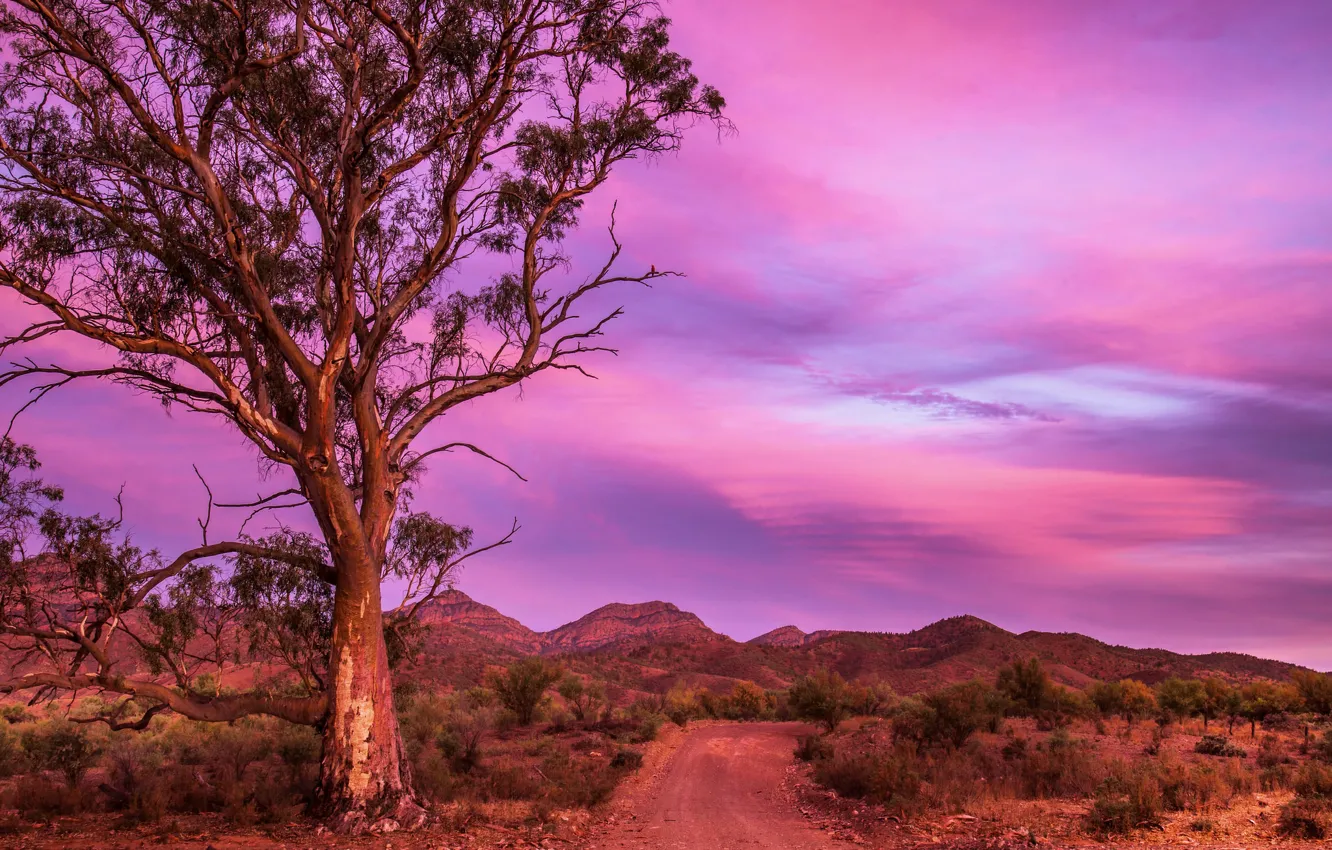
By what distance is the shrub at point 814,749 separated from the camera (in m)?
19.4

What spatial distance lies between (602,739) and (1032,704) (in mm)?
14453

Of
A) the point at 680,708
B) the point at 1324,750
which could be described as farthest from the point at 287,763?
the point at 1324,750

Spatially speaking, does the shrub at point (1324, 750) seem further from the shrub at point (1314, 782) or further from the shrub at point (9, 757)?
the shrub at point (9, 757)

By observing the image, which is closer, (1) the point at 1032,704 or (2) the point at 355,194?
(2) the point at 355,194

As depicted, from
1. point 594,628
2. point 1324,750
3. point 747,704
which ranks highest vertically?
point 594,628

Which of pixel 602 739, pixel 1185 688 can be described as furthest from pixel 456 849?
pixel 1185 688

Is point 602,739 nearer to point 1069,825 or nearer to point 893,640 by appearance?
point 1069,825

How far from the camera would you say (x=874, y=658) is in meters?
68.6

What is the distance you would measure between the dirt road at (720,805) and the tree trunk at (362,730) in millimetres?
2696

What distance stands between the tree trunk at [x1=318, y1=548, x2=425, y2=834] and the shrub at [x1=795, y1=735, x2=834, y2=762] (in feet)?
35.9

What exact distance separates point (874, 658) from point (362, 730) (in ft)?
208

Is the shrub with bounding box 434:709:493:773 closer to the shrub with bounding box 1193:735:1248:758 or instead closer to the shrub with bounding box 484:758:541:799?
the shrub with bounding box 484:758:541:799

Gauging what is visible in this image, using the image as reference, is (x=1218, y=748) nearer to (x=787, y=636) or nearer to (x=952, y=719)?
(x=952, y=719)

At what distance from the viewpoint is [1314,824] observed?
30.6ft
